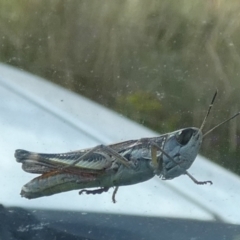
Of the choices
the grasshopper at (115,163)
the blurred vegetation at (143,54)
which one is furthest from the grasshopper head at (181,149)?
the blurred vegetation at (143,54)

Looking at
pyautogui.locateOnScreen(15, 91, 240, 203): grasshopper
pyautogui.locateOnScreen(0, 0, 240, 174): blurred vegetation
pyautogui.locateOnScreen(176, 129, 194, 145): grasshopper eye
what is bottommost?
pyautogui.locateOnScreen(0, 0, 240, 174): blurred vegetation

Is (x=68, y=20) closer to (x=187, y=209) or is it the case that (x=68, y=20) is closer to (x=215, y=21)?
(x=215, y=21)

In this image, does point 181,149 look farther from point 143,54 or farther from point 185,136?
point 143,54

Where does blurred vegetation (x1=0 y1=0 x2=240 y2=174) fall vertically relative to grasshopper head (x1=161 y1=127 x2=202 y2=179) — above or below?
below

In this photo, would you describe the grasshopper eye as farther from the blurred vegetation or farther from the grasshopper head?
the blurred vegetation

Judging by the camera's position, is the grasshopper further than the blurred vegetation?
No

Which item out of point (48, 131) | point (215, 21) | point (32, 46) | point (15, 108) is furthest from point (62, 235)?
point (215, 21)

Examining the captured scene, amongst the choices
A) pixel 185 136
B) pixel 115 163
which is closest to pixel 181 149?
pixel 185 136

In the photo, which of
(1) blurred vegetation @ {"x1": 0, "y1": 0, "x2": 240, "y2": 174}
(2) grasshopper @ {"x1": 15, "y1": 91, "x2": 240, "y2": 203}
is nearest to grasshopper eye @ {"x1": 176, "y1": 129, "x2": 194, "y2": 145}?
(2) grasshopper @ {"x1": 15, "y1": 91, "x2": 240, "y2": 203}
